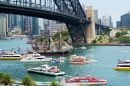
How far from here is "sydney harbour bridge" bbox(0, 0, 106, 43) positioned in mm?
29305

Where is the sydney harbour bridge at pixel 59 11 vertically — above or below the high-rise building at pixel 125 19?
below

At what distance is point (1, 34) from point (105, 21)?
45.6 m

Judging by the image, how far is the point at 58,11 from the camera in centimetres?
4041

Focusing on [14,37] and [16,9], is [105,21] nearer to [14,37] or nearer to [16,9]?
[14,37]

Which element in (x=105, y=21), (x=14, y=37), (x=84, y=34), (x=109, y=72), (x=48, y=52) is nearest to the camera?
(x=109, y=72)

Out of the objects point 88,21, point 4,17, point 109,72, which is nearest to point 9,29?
point 4,17

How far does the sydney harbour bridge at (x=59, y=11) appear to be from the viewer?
2930 cm

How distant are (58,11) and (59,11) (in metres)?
0.36

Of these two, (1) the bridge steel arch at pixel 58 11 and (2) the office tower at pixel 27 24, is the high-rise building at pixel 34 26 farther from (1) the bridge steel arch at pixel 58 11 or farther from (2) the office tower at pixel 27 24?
(1) the bridge steel arch at pixel 58 11

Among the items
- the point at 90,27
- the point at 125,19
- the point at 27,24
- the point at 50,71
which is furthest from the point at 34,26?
the point at 50,71

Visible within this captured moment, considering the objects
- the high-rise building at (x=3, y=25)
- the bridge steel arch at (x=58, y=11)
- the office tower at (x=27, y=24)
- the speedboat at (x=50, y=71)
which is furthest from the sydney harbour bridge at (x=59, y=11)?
the office tower at (x=27, y=24)

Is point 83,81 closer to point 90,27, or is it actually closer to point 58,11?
point 58,11

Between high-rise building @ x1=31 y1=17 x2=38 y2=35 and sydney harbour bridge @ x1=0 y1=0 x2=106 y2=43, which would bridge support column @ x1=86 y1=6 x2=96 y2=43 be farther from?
high-rise building @ x1=31 y1=17 x2=38 y2=35

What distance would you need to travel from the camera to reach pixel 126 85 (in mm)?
16500
